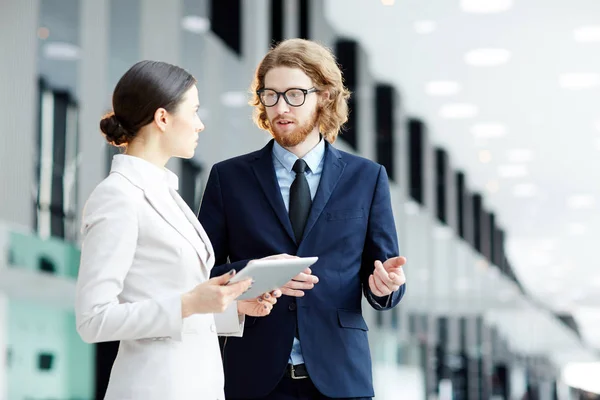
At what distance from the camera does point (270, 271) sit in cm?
213

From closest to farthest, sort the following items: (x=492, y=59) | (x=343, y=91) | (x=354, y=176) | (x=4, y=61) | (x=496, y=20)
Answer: (x=354, y=176) < (x=343, y=91) < (x=4, y=61) < (x=496, y=20) < (x=492, y=59)

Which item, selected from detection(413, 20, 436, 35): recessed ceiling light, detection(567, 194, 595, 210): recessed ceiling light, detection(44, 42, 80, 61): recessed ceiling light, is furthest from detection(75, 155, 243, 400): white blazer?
detection(567, 194, 595, 210): recessed ceiling light

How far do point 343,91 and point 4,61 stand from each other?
3136 mm

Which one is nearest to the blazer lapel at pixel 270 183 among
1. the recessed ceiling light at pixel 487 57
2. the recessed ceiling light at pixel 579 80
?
the recessed ceiling light at pixel 487 57

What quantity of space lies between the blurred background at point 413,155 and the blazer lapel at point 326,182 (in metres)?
2.93

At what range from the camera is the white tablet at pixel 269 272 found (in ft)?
6.76

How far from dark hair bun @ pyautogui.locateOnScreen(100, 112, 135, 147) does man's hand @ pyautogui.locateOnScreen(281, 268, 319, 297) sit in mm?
527

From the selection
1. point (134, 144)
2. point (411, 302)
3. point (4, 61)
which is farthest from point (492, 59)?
point (134, 144)

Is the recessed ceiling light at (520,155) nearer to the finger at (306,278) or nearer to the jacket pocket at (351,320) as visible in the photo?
the jacket pocket at (351,320)

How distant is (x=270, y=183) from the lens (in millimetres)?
2717

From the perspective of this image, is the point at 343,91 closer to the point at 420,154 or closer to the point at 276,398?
the point at 276,398

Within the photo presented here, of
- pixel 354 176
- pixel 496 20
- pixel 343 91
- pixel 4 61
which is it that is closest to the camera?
pixel 354 176

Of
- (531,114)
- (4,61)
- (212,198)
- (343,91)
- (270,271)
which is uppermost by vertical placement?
(531,114)

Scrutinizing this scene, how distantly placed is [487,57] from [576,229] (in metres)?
5.43
